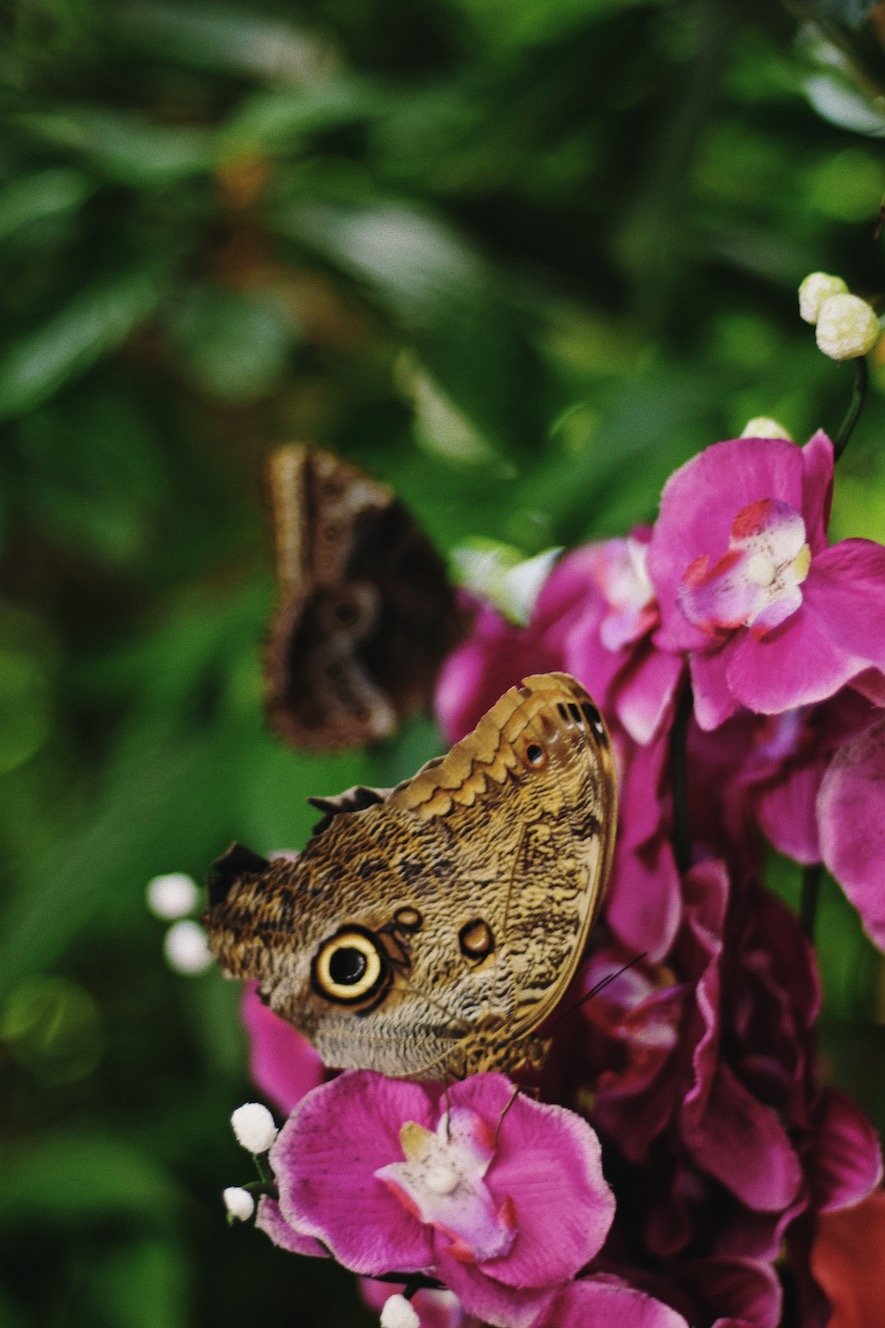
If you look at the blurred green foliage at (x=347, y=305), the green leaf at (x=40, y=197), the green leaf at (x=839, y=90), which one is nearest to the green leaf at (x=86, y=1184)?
the blurred green foliage at (x=347, y=305)

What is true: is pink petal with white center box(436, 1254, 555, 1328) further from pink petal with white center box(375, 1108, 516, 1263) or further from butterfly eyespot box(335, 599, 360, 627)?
butterfly eyespot box(335, 599, 360, 627)

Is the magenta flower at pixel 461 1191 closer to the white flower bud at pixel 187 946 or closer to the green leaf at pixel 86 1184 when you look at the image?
the white flower bud at pixel 187 946

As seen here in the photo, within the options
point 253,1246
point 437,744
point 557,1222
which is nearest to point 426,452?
point 437,744

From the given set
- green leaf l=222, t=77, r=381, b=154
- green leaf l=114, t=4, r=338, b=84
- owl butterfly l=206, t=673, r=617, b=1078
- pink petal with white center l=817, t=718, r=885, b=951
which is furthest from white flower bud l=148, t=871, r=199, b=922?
green leaf l=114, t=4, r=338, b=84

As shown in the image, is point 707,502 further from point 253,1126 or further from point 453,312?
point 453,312

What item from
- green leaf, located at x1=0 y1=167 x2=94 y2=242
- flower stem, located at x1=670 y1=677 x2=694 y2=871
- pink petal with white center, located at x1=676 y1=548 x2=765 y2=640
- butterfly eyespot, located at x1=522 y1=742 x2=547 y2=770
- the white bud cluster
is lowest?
green leaf, located at x1=0 y1=167 x2=94 y2=242

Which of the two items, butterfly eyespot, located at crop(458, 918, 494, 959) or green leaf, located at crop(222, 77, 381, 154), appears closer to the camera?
butterfly eyespot, located at crop(458, 918, 494, 959)
